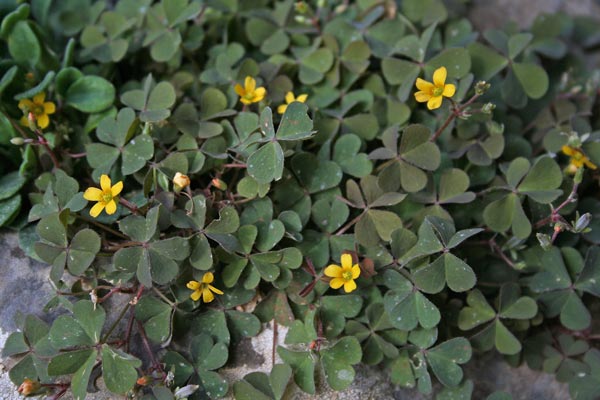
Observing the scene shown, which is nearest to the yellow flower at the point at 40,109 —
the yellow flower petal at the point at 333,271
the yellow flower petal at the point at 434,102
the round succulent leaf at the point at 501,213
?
the yellow flower petal at the point at 333,271

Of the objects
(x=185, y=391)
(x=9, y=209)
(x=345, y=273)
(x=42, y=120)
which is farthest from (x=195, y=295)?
(x=42, y=120)

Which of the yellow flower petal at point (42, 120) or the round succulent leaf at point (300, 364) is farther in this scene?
the yellow flower petal at point (42, 120)

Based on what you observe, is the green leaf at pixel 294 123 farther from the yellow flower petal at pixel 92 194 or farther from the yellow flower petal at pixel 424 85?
the yellow flower petal at pixel 92 194

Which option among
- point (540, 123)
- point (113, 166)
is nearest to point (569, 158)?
point (540, 123)

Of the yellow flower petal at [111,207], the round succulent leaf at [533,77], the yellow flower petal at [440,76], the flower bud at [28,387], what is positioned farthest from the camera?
the round succulent leaf at [533,77]

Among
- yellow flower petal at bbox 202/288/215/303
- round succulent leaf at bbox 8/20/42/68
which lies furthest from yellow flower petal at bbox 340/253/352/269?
round succulent leaf at bbox 8/20/42/68

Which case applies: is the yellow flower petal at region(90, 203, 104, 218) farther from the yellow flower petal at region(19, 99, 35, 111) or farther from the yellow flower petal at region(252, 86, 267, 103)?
the yellow flower petal at region(252, 86, 267, 103)
